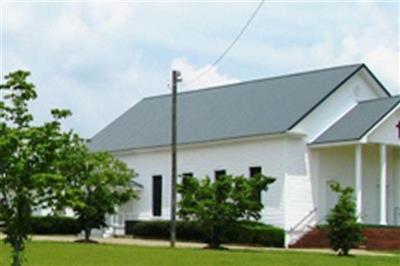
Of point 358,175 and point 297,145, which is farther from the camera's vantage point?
point 297,145

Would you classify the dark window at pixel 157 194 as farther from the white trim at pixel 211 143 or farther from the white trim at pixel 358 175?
the white trim at pixel 358 175

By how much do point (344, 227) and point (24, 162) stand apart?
2117cm

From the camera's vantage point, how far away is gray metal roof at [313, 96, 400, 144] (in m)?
46.7

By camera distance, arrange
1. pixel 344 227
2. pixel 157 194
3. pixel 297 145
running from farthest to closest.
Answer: pixel 157 194 < pixel 297 145 < pixel 344 227

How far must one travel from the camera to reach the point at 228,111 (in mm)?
53594

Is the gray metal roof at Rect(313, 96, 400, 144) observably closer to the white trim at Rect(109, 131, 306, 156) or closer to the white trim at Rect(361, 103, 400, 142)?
the white trim at Rect(361, 103, 400, 142)

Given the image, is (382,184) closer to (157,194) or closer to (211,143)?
(211,143)

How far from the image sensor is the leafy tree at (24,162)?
643 inches

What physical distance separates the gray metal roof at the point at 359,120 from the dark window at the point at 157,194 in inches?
440

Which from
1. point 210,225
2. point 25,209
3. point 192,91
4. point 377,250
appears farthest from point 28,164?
point 192,91

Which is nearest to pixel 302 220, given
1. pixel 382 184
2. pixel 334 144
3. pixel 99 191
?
pixel 334 144

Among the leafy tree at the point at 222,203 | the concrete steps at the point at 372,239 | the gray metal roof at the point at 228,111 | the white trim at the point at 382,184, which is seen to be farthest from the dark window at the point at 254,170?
the leafy tree at the point at 222,203

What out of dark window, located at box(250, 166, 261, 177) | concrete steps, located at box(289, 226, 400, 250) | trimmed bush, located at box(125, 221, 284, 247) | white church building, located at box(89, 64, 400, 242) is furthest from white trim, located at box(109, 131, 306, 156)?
concrete steps, located at box(289, 226, 400, 250)

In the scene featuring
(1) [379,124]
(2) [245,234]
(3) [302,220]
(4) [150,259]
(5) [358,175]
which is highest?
(1) [379,124]
